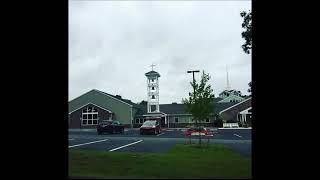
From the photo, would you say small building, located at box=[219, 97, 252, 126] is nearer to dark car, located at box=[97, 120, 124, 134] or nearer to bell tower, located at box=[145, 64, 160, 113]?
bell tower, located at box=[145, 64, 160, 113]

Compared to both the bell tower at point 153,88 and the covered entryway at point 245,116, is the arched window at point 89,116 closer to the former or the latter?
the bell tower at point 153,88

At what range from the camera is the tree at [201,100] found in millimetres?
22859

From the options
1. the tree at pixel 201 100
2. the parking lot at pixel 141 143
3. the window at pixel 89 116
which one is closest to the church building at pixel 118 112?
the window at pixel 89 116

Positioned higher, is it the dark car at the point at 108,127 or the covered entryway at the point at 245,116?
the covered entryway at the point at 245,116

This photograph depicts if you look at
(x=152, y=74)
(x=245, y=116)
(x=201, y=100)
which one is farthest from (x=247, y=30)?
(x=152, y=74)

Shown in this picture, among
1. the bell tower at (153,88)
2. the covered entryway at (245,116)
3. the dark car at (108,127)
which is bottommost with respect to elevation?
the dark car at (108,127)

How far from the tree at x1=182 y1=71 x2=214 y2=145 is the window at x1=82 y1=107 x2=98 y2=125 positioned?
3988 centimetres

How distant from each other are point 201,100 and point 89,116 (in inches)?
1619

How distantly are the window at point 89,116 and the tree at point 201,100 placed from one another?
3988cm
